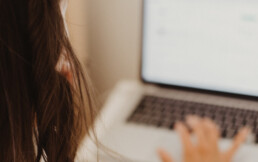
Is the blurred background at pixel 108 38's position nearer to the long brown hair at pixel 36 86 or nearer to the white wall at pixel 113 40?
the white wall at pixel 113 40

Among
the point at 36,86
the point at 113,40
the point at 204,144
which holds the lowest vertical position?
the point at 204,144

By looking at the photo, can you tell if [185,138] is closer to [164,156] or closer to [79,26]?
[164,156]

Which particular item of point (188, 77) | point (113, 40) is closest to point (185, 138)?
point (188, 77)

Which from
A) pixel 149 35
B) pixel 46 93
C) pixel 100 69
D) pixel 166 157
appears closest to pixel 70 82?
pixel 46 93

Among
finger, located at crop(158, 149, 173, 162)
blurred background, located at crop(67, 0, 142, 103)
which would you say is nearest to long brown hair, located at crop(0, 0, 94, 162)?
finger, located at crop(158, 149, 173, 162)

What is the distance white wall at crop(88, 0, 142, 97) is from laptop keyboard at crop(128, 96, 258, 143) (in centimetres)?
17

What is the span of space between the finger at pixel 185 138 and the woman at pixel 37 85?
1.01 ft

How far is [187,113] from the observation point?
78 centimetres

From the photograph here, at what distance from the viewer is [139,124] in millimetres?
750

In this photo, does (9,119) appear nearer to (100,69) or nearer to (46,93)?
(46,93)

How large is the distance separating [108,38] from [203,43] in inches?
10.1

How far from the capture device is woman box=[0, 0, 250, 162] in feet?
1.05

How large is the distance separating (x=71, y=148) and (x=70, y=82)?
80 millimetres

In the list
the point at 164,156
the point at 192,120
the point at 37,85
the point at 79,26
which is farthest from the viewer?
the point at 79,26
